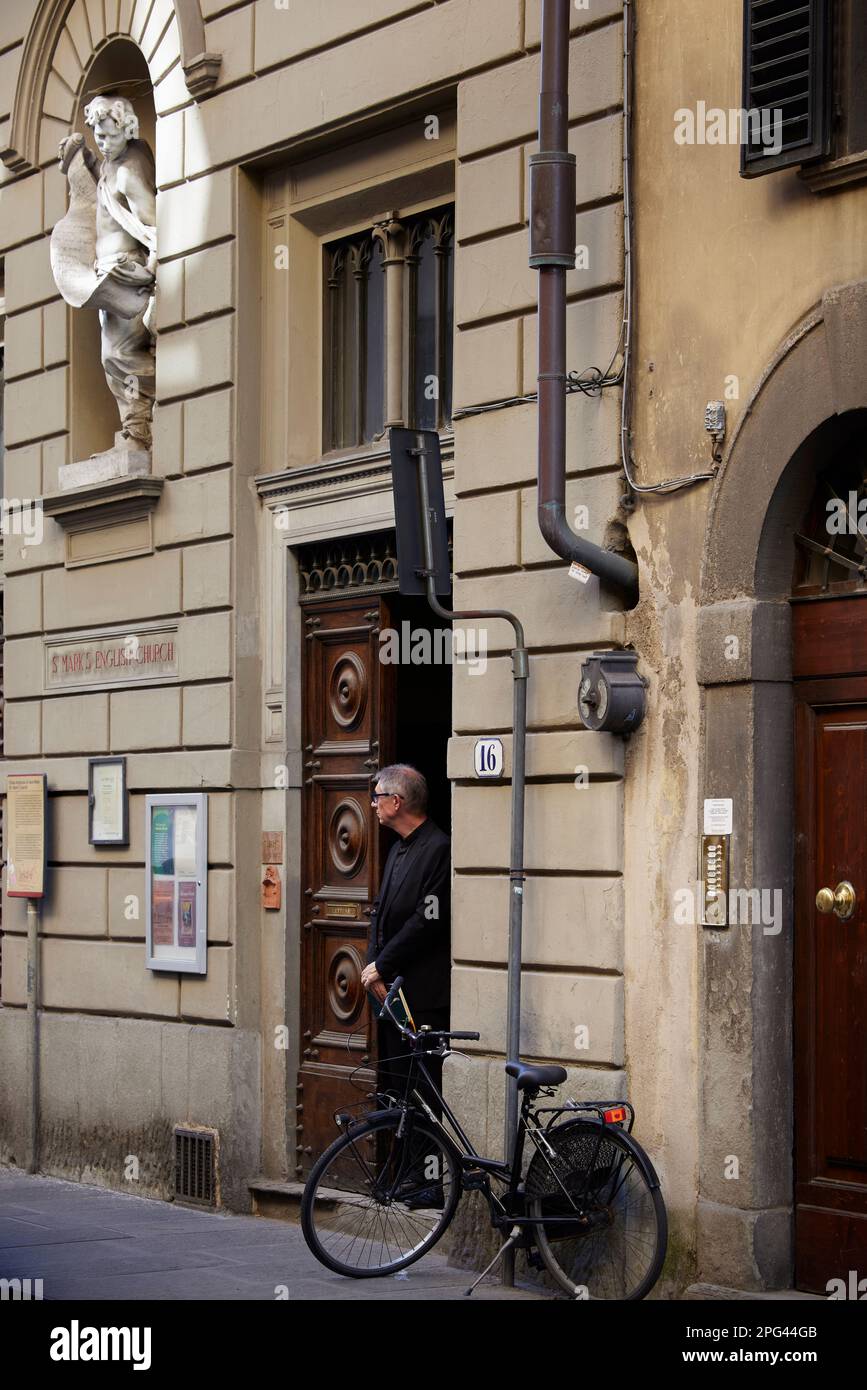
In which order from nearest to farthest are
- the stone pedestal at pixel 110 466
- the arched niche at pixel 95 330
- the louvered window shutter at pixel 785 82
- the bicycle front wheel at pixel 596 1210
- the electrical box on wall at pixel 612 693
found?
the louvered window shutter at pixel 785 82 < the bicycle front wheel at pixel 596 1210 < the electrical box on wall at pixel 612 693 < the stone pedestal at pixel 110 466 < the arched niche at pixel 95 330

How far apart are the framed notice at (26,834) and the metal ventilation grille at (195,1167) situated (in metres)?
2.33

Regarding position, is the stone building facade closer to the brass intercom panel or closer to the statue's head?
the brass intercom panel

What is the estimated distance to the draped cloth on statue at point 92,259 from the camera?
12734 mm

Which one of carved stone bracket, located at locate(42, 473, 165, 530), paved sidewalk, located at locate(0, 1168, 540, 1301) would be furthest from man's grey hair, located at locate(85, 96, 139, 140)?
paved sidewalk, located at locate(0, 1168, 540, 1301)

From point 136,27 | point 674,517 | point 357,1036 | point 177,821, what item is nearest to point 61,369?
point 136,27

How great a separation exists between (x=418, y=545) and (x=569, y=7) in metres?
2.47

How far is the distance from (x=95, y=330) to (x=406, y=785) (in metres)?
4.97

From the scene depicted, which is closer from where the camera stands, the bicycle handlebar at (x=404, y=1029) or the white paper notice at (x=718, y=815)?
the white paper notice at (x=718, y=815)

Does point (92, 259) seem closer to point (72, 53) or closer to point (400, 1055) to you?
point (72, 53)

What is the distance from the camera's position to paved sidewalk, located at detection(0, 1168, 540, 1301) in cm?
905

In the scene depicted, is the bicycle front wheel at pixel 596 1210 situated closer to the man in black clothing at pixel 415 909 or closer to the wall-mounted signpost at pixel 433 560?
the wall-mounted signpost at pixel 433 560

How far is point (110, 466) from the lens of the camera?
1284 cm

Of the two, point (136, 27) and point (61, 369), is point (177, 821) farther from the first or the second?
point (136, 27)

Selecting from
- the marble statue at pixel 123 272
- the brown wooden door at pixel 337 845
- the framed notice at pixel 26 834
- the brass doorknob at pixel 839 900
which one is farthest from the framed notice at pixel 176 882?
the brass doorknob at pixel 839 900
